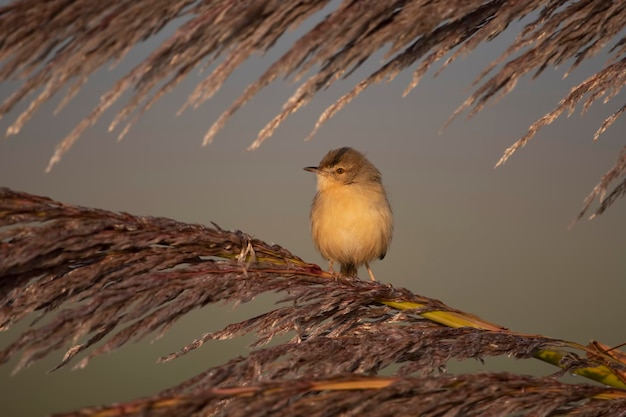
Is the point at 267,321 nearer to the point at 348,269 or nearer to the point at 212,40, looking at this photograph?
the point at 212,40

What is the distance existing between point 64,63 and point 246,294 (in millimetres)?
827

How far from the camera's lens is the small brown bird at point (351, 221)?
15.9ft

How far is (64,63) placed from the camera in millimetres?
1246

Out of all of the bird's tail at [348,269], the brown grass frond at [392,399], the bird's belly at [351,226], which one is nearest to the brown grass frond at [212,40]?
the brown grass frond at [392,399]

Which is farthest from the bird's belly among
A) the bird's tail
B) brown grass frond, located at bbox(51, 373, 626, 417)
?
brown grass frond, located at bbox(51, 373, 626, 417)

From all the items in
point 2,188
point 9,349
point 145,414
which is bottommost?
point 145,414

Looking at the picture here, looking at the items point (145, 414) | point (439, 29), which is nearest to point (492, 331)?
point (439, 29)

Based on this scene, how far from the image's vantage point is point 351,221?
485 cm

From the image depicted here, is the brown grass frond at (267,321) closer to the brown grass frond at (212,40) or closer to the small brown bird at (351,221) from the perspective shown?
the brown grass frond at (212,40)

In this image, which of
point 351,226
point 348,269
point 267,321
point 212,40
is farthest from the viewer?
point 348,269

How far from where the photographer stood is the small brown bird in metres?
4.83

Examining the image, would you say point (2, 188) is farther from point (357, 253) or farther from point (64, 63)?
point (357, 253)

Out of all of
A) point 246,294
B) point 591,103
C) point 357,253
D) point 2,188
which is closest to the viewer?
point 2,188

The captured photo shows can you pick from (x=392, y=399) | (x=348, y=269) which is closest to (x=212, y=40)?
(x=392, y=399)
